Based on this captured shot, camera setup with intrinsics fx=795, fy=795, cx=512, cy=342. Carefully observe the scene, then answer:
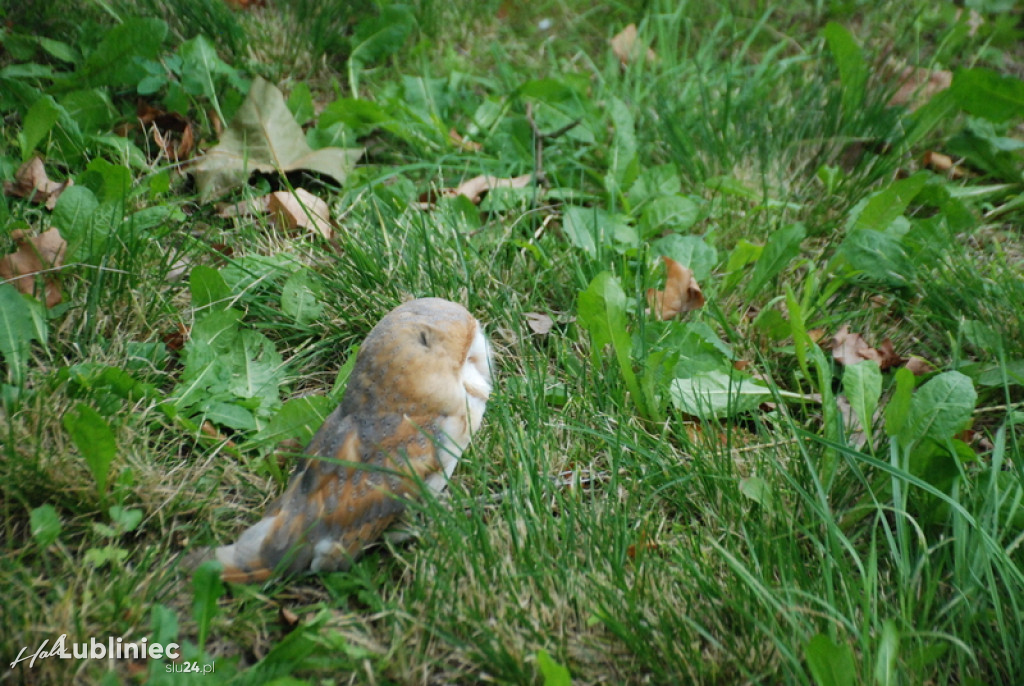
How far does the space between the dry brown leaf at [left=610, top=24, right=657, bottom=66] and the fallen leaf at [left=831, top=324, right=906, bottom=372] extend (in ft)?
6.03

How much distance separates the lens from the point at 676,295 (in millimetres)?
2680

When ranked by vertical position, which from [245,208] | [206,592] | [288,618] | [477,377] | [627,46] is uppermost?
[627,46]

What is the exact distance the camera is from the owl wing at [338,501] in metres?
1.82

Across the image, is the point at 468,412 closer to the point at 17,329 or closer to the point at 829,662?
the point at 829,662

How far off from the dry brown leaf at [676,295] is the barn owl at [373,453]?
0.84m

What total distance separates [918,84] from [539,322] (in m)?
2.42

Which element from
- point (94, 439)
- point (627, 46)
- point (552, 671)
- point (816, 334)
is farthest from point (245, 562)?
point (627, 46)

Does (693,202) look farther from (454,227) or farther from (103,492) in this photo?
(103,492)

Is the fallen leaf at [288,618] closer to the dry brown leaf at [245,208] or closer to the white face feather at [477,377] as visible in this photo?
the white face feather at [477,377]

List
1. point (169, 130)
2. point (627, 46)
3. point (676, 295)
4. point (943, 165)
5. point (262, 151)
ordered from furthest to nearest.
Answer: point (627, 46)
point (943, 165)
point (169, 130)
point (262, 151)
point (676, 295)

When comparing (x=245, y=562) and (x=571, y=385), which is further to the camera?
(x=571, y=385)

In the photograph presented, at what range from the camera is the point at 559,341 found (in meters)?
2.58

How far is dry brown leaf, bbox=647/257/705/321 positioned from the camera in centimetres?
265

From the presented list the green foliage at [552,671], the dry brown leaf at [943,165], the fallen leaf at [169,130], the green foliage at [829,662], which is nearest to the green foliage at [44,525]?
the green foliage at [552,671]
